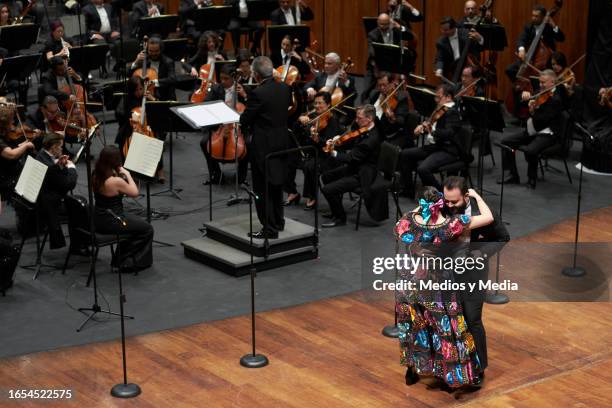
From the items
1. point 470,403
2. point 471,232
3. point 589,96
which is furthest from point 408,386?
point 589,96

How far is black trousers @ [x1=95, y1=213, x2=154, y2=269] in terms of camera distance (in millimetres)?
8438

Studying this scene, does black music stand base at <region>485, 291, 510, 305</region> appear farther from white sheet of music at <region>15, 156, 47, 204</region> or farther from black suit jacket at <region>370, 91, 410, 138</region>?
white sheet of music at <region>15, 156, 47, 204</region>

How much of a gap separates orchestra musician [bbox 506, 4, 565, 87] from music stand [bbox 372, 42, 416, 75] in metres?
1.40

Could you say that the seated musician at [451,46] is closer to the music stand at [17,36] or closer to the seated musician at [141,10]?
the seated musician at [141,10]

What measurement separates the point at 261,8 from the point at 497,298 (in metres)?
6.98

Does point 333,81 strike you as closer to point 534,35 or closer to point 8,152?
point 534,35

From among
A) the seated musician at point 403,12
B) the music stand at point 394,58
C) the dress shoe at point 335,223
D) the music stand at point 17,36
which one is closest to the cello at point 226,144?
the dress shoe at point 335,223

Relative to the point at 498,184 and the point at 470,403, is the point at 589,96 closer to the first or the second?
the point at 498,184

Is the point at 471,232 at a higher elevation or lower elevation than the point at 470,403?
higher

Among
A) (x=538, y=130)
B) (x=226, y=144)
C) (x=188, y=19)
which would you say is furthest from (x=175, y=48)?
(x=538, y=130)

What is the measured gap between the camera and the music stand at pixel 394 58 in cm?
1143

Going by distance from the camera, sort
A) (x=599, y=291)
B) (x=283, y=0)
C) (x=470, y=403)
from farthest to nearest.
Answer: (x=283, y=0) → (x=599, y=291) → (x=470, y=403)

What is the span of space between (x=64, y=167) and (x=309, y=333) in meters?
2.70

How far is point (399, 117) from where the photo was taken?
10.6 m
